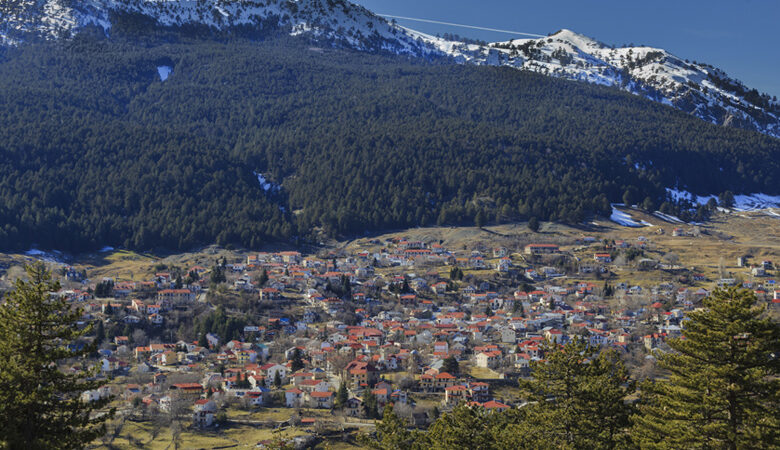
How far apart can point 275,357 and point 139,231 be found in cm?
5824

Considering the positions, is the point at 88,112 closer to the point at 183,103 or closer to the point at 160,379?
the point at 183,103

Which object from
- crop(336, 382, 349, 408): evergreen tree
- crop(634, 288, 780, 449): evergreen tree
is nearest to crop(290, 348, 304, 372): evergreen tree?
crop(336, 382, 349, 408): evergreen tree

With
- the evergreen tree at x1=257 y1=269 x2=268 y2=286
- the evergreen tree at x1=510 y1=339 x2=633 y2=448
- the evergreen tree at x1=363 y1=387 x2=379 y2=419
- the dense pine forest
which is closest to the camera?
the evergreen tree at x1=510 y1=339 x2=633 y2=448

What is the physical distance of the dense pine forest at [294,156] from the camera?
117625mm

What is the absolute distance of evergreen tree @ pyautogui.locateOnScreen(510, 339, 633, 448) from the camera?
63.3 feet

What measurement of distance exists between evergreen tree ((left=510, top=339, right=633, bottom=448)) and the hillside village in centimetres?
1472

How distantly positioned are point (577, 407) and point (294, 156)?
136053 mm

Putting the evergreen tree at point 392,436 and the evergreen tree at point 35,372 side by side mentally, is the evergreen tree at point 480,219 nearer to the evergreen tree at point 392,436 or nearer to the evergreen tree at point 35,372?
the evergreen tree at point 392,436

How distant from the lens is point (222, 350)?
2393 inches

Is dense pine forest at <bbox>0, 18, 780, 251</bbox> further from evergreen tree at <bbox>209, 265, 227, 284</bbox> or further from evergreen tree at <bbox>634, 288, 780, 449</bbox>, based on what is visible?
evergreen tree at <bbox>634, 288, 780, 449</bbox>

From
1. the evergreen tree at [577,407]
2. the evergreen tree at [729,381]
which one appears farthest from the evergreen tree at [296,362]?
the evergreen tree at [729,381]

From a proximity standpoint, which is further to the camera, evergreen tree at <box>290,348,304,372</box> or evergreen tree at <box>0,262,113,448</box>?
evergreen tree at <box>290,348,304,372</box>

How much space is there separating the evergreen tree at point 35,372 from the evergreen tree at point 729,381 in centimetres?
1280

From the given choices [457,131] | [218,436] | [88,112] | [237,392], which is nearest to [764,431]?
[218,436]
